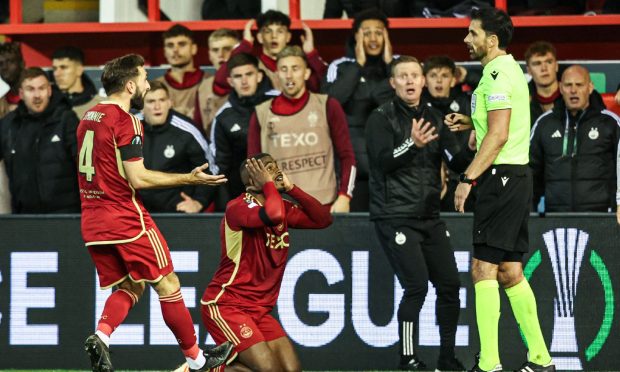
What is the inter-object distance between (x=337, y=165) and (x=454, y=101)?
1.06 m

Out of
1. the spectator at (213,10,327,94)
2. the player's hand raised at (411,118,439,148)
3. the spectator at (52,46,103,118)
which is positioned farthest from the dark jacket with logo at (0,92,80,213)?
the player's hand raised at (411,118,439,148)

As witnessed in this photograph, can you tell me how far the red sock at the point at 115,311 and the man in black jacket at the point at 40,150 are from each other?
7.63 ft

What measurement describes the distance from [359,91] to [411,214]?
1.69 meters

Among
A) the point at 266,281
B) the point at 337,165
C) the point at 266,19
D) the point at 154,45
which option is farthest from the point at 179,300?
the point at 154,45

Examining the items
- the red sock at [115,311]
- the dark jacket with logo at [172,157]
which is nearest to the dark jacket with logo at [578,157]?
the dark jacket with logo at [172,157]

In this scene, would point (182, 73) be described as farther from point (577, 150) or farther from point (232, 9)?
point (577, 150)

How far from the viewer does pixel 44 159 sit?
32.3 feet

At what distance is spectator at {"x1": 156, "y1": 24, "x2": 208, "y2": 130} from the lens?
1071 centimetres

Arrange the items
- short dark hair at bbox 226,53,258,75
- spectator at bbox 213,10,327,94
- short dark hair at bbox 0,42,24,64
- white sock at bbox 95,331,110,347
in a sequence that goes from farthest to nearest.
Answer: short dark hair at bbox 0,42,24,64 → spectator at bbox 213,10,327,94 → short dark hair at bbox 226,53,258,75 → white sock at bbox 95,331,110,347

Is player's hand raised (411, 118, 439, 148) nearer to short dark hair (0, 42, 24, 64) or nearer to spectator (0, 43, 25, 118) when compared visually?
spectator (0, 43, 25, 118)

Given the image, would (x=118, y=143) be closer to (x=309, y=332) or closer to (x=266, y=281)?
(x=266, y=281)

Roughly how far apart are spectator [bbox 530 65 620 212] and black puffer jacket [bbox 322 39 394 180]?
1261 millimetres

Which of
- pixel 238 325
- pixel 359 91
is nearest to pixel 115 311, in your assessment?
pixel 238 325

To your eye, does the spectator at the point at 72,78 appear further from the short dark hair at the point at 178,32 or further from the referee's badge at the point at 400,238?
the referee's badge at the point at 400,238
